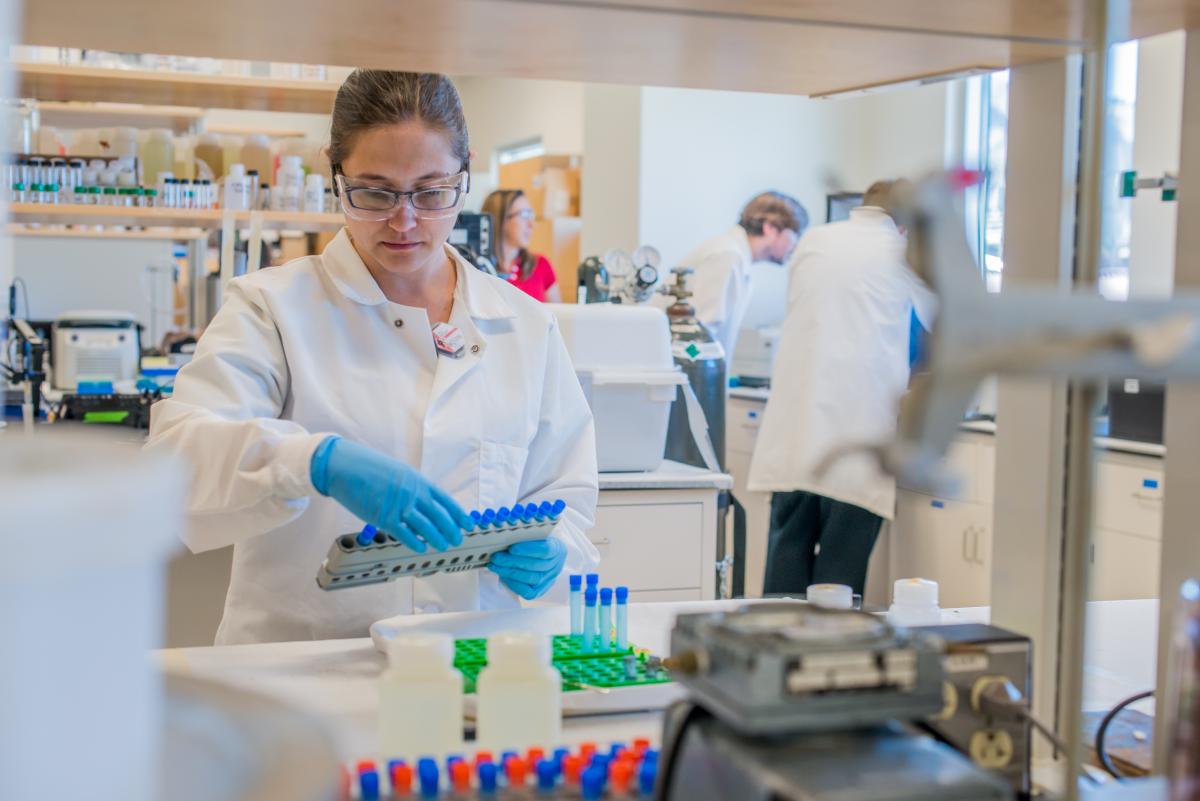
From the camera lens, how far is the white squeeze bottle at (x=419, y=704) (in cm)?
100

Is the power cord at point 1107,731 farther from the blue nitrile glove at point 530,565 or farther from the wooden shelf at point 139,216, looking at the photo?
the wooden shelf at point 139,216

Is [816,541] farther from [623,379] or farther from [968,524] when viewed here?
[623,379]

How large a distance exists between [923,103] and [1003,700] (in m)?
5.97

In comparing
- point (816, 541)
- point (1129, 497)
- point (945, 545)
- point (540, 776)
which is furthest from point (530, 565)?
point (945, 545)

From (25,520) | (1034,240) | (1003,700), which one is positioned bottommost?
(1003,700)

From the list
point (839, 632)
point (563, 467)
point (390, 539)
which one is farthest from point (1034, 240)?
point (563, 467)

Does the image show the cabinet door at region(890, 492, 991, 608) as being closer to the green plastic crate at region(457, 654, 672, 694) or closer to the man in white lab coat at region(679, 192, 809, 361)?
the man in white lab coat at region(679, 192, 809, 361)

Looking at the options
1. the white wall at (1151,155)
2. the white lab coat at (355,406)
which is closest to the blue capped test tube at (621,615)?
the white lab coat at (355,406)

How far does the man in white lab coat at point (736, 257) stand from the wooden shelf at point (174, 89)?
1747 mm

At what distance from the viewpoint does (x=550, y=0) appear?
3.99 ft

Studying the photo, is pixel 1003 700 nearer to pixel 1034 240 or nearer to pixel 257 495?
pixel 1034 240

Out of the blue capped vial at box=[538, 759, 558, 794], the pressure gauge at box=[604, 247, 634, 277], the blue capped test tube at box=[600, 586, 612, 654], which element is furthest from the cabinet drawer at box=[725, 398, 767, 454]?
the blue capped vial at box=[538, 759, 558, 794]

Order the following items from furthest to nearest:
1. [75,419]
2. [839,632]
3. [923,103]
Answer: [923,103] < [75,419] < [839,632]

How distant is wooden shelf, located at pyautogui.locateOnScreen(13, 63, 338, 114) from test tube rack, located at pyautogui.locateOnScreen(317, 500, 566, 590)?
3.12 metres
